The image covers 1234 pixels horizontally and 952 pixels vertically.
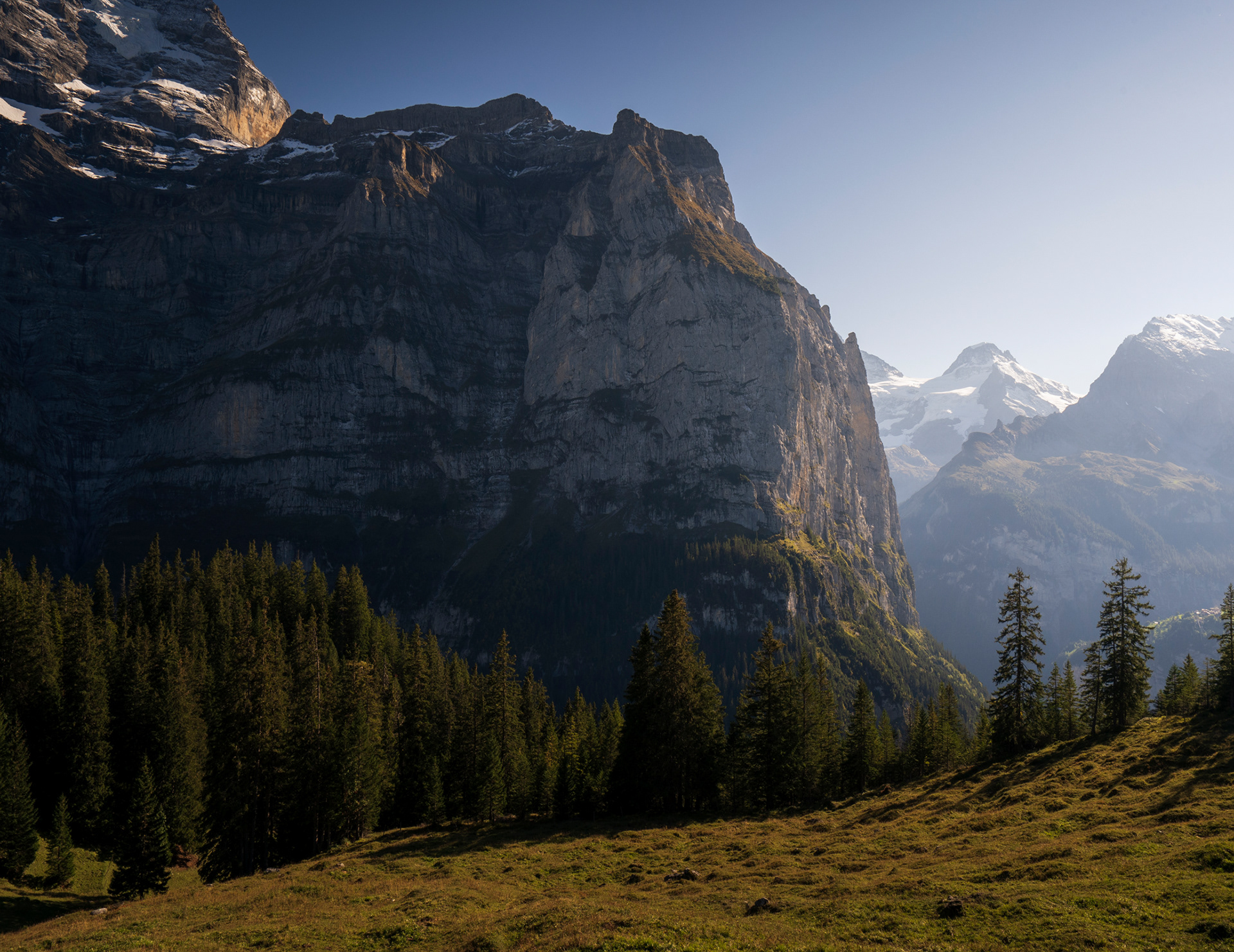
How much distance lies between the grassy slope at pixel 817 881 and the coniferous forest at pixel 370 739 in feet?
17.1

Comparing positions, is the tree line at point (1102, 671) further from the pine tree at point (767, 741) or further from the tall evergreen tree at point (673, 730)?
the tall evergreen tree at point (673, 730)

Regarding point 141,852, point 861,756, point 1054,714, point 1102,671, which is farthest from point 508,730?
point 1054,714

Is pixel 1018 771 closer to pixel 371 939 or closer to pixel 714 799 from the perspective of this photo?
pixel 714 799

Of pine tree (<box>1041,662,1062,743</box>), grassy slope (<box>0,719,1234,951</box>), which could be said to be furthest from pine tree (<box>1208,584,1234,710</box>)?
pine tree (<box>1041,662,1062,743</box>)

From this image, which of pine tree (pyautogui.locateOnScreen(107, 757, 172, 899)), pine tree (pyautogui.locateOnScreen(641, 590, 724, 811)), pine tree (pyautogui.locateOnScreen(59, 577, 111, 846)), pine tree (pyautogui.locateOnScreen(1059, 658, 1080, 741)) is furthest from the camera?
pine tree (pyautogui.locateOnScreen(1059, 658, 1080, 741))

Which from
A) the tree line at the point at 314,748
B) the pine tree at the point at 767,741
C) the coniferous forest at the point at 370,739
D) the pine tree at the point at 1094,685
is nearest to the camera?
the tree line at the point at 314,748

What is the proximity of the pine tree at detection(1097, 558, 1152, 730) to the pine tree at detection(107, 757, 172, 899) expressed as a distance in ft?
254

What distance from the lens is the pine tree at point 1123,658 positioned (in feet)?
213

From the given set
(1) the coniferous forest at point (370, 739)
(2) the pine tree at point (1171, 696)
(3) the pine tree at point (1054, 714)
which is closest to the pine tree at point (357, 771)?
(1) the coniferous forest at point (370, 739)

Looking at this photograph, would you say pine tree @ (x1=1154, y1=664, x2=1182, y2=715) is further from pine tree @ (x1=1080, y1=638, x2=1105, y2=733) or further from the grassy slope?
the grassy slope

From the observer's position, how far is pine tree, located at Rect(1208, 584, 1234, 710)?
60.4 meters

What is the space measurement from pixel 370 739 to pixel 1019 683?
59004 mm

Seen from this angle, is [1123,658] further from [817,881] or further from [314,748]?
[314,748]

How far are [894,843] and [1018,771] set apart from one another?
20.9 metres
